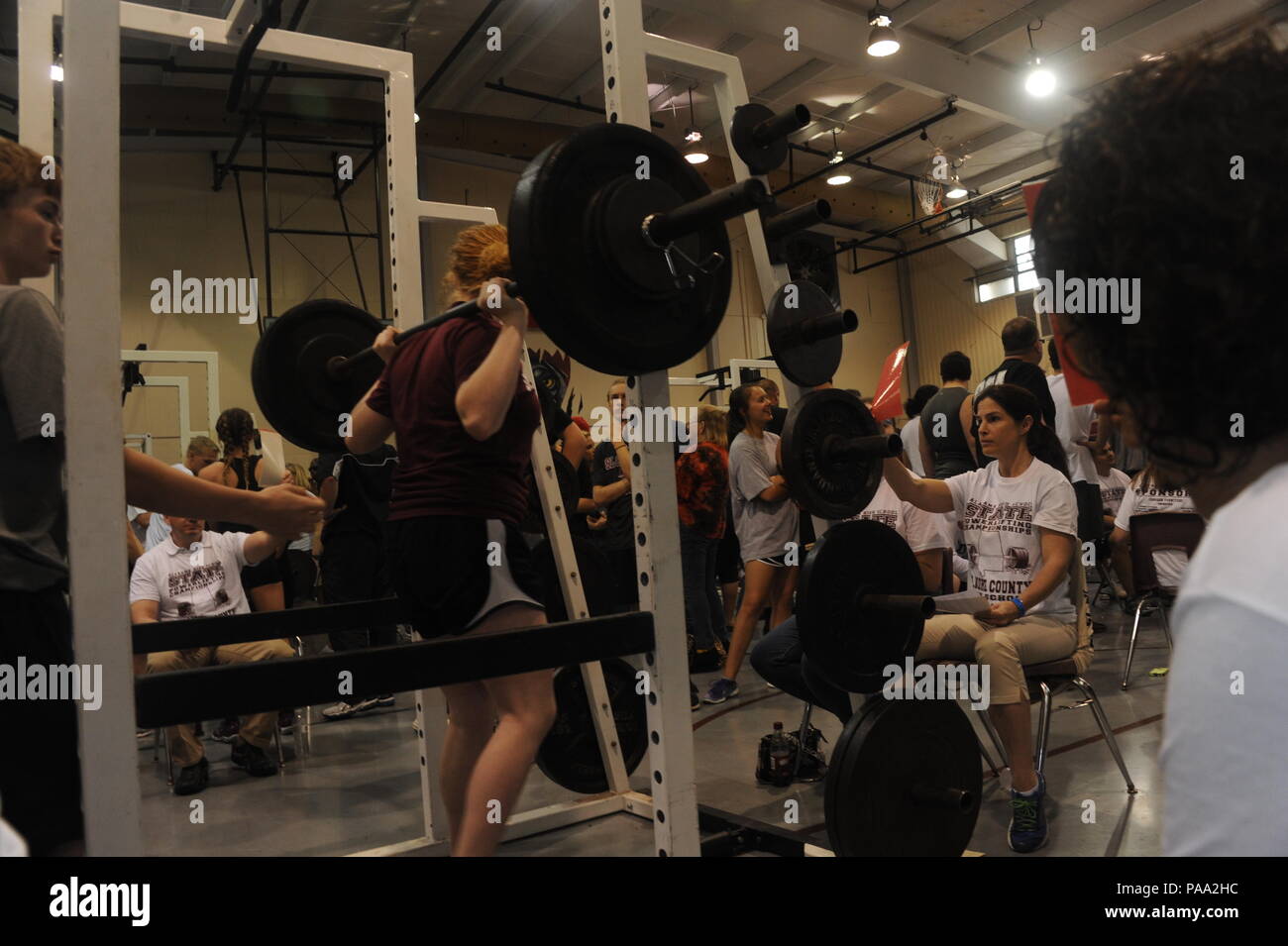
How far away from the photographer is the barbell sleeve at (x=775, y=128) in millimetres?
1954

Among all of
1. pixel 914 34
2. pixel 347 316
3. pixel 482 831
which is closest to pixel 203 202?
pixel 914 34

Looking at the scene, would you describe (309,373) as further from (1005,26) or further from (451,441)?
(1005,26)

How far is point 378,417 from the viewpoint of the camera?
196 centimetres

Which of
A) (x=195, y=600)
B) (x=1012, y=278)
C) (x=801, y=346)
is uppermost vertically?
(x=1012, y=278)

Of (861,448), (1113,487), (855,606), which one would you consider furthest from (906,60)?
(855,606)

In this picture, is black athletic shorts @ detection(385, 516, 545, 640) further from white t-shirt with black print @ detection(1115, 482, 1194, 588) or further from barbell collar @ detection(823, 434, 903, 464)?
white t-shirt with black print @ detection(1115, 482, 1194, 588)

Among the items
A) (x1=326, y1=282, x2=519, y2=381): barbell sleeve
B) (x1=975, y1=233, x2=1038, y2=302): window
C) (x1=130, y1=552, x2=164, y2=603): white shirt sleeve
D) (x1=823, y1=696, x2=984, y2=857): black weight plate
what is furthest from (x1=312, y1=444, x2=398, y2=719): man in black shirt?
(x1=975, y1=233, x2=1038, y2=302): window

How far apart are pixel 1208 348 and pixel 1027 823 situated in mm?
2129

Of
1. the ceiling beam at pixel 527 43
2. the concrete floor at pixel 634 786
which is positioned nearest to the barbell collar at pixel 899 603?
the concrete floor at pixel 634 786

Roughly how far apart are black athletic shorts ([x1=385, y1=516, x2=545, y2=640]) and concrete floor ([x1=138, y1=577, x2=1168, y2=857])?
113 cm

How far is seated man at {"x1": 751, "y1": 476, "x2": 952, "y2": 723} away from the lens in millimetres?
2750

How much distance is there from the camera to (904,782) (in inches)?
77.5
